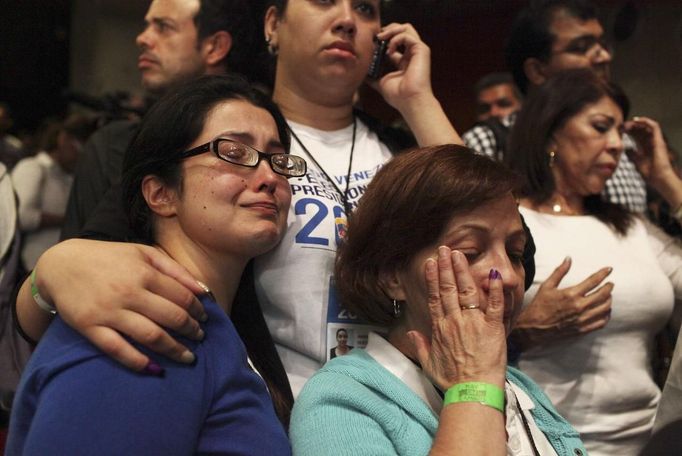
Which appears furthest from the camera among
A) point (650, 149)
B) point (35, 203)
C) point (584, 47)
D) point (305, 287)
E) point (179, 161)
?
point (35, 203)

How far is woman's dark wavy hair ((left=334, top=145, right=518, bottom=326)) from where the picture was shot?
1.50 metres

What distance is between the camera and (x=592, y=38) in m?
2.84

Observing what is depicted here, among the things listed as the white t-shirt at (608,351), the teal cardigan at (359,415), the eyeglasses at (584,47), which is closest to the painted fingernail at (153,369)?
the teal cardigan at (359,415)

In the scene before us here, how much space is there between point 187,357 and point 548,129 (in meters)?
1.45

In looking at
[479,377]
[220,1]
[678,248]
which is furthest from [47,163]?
[479,377]

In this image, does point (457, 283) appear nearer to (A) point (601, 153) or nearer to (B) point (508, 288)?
(B) point (508, 288)

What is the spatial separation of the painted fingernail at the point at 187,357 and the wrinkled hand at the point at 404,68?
38.4 inches

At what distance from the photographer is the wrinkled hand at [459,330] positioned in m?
1.35

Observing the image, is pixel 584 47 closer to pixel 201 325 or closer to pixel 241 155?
pixel 241 155

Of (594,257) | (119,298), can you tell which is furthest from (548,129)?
(119,298)

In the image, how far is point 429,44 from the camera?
3047 millimetres

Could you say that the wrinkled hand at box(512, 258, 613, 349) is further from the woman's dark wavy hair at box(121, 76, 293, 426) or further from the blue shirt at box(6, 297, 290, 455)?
the blue shirt at box(6, 297, 290, 455)

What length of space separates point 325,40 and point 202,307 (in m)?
0.83

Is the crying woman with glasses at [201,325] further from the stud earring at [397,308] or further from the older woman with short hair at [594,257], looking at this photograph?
the older woman with short hair at [594,257]
